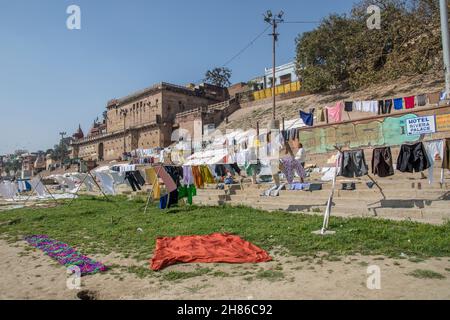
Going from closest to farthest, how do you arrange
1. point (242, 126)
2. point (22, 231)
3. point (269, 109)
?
point (22, 231), point (242, 126), point (269, 109)

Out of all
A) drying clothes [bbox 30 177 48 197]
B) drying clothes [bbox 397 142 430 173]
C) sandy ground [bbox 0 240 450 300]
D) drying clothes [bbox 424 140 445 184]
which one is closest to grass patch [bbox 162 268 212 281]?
sandy ground [bbox 0 240 450 300]

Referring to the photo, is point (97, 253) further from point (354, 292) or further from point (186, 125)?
point (186, 125)

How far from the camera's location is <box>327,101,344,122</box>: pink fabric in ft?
61.2

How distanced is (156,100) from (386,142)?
43.5 m

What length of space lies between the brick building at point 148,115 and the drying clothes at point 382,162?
128ft

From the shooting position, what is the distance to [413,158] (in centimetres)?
945

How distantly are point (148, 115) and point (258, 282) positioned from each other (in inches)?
1973

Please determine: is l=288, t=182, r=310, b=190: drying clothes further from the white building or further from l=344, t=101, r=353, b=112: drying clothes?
the white building

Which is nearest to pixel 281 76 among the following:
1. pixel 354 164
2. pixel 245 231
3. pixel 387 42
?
pixel 387 42

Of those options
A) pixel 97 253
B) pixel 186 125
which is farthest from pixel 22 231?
pixel 186 125

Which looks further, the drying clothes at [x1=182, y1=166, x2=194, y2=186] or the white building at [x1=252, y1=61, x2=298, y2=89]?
the white building at [x1=252, y1=61, x2=298, y2=89]

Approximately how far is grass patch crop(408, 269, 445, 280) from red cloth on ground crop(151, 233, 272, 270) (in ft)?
7.68

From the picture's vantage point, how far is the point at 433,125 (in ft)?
33.3

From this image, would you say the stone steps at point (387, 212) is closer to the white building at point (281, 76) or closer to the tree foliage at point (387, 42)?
the tree foliage at point (387, 42)
